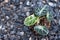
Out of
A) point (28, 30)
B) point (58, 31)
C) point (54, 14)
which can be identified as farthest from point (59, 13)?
point (28, 30)

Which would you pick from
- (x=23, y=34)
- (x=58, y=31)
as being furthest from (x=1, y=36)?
(x=58, y=31)

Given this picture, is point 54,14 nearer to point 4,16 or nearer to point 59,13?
point 59,13

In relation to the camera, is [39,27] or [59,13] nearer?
[39,27]

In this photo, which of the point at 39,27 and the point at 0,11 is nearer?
the point at 39,27

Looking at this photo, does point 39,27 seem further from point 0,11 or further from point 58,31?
point 0,11

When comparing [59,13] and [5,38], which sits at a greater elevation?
[59,13]

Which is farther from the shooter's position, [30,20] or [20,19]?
[20,19]
